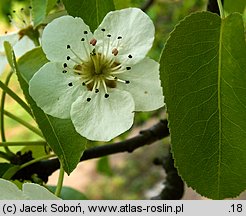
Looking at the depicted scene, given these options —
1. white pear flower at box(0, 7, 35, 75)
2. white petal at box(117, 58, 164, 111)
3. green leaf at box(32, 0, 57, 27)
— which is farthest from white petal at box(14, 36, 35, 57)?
white petal at box(117, 58, 164, 111)

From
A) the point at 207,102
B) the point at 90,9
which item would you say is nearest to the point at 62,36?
the point at 90,9

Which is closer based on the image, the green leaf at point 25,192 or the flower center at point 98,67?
the green leaf at point 25,192

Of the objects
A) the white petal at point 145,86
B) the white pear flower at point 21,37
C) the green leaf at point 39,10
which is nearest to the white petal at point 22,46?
the white pear flower at point 21,37

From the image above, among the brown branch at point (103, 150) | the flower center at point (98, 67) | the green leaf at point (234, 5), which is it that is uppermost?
the flower center at point (98, 67)

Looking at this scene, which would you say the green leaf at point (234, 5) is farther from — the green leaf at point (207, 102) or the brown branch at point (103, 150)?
the brown branch at point (103, 150)

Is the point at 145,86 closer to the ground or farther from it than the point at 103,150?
farther from it

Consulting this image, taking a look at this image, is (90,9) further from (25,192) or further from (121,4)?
(25,192)
